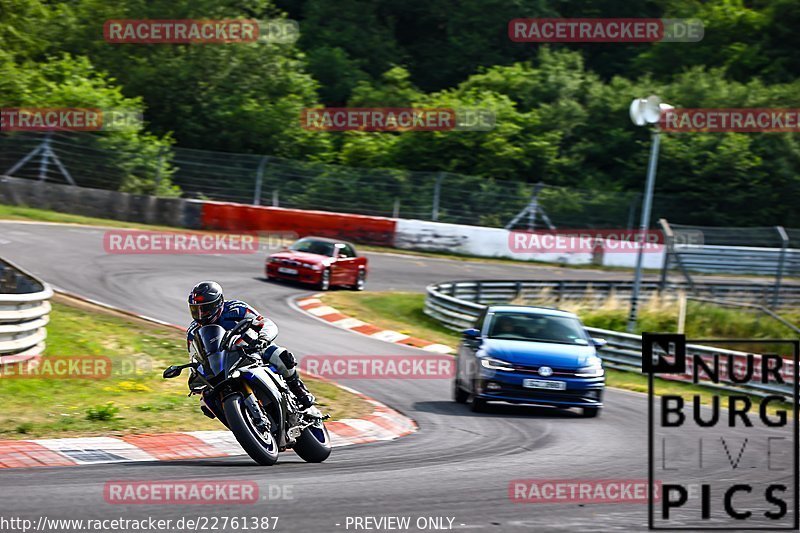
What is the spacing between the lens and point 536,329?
1472 cm

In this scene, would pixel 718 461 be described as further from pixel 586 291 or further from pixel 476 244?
pixel 476 244

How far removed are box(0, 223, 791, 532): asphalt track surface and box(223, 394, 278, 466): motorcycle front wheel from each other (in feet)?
0.42

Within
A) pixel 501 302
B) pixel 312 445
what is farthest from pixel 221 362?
pixel 501 302

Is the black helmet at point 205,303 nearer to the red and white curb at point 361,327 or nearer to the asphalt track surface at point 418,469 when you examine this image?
the asphalt track surface at point 418,469

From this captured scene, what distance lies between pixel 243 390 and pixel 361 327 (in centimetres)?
1327

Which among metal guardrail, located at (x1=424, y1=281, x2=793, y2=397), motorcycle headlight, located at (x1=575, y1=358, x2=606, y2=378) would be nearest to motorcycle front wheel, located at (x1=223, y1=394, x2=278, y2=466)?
motorcycle headlight, located at (x1=575, y1=358, x2=606, y2=378)

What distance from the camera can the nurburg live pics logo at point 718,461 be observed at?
6641mm

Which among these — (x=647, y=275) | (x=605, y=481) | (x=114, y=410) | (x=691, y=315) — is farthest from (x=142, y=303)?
(x=647, y=275)

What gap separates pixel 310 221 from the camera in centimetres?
3288

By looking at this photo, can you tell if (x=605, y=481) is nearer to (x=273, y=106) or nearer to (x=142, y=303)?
(x=142, y=303)

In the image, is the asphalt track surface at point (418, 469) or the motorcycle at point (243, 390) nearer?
the asphalt track surface at point (418, 469)

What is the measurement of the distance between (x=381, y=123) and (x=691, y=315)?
24.9 m

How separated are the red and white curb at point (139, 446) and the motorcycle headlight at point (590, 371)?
2898mm

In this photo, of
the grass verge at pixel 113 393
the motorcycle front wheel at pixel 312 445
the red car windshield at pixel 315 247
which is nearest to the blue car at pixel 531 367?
the grass verge at pixel 113 393
